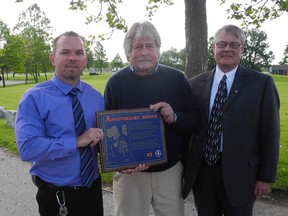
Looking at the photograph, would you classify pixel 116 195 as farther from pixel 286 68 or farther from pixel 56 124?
pixel 286 68

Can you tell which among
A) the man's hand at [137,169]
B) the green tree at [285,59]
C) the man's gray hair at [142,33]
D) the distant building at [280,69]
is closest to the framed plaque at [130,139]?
the man's hand at [137,169]

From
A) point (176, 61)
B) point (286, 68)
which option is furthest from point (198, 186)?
point (286, 68)

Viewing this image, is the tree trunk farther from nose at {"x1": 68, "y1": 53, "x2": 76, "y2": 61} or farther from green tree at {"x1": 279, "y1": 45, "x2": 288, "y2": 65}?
green tree at {"x1": 279, "y1": 45, "x2": 288, "y2": 65}

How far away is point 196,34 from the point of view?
18.5ft

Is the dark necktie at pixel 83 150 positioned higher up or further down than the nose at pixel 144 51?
further down

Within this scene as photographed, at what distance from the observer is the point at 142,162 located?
3061mm

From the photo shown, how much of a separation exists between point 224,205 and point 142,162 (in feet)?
3.38

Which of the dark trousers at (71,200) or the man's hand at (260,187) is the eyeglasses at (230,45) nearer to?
the man's hand at (260,187)

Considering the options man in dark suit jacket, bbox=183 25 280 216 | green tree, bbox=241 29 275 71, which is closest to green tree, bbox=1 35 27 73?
man in dark suit jacket, bbox=183 25 280 216

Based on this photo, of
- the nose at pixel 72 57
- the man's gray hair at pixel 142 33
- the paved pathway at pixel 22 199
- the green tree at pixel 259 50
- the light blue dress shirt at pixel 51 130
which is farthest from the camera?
the green tree at pixel 259 50

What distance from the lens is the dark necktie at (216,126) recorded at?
10.3 feet

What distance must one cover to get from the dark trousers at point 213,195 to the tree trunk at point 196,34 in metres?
2.78

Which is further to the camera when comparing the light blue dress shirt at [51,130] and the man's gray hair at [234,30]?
the man's gray hair at [234,30]

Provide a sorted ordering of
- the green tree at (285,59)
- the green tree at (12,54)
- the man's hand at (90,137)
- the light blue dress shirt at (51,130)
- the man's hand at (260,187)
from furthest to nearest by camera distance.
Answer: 1. the green tree at (285,59)
2. the green tree at (12,54)
3. the man's hand at (260,187)
4. the man's hand at (90,137)
5. the light blue dress shirt at (51,130)
